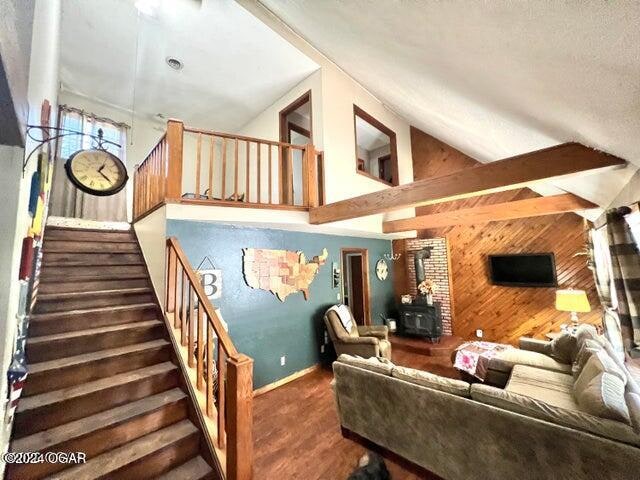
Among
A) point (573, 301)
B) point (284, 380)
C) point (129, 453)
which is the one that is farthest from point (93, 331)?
point (573, 301)

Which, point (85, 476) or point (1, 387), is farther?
point (85, 476)

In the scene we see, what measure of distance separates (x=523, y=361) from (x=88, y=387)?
4.39 metres

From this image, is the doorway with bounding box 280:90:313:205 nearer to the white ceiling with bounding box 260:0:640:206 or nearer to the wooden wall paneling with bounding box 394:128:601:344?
the white ceiling with bounding box 260:0:640:206

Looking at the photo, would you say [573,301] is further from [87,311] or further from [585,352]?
[87,311]

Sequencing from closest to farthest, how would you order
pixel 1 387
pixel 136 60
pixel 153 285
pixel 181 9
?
pixel 1 387
pixel 153 285
pixel 181 9
pixel 136 60

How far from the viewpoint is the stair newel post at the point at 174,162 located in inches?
105

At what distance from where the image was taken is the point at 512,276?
466cm

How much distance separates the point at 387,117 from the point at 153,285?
17.4 ft

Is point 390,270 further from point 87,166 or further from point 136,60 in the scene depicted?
point 136,60

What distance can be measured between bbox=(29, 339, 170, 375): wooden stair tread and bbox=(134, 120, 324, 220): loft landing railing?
4.56 feet

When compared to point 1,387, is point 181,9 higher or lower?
higher

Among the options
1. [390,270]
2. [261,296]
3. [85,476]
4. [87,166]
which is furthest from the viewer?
[390,270]

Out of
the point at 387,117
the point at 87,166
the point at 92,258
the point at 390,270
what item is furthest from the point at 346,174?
the point at 92,258

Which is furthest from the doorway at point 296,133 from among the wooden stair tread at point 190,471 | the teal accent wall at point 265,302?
the wooden stair tread at point 190,471
